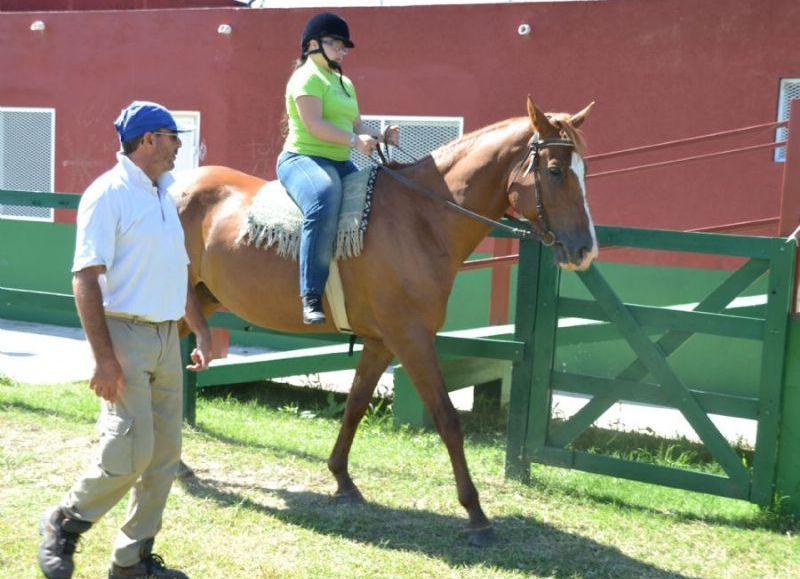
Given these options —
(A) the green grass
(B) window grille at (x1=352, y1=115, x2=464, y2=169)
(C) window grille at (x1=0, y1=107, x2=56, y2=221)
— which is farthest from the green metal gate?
(C) window grille at (x1=0, y1=107, x2=56, y2=221)

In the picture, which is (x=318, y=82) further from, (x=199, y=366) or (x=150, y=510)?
(x=150, y=510)

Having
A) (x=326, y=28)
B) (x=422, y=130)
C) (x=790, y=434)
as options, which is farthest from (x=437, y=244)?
(x=422, y=130)

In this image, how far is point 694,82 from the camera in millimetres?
9281

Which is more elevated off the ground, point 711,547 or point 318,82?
point 318,82

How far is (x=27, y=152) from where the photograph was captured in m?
13.3

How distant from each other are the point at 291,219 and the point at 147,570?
7.21 feet

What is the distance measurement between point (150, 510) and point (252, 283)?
2016 mm

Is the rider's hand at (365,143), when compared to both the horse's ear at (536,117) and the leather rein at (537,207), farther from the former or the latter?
the horse's ear at (536,117)

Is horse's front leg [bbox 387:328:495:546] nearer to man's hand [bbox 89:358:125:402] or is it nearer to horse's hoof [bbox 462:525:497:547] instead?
horse's hoof [bbox 462:525:497:547]

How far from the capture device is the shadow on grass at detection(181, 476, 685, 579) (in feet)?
16.2

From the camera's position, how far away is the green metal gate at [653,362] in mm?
5559

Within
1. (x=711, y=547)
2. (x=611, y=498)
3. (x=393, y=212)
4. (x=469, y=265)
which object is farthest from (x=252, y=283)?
(x=711, y=547)

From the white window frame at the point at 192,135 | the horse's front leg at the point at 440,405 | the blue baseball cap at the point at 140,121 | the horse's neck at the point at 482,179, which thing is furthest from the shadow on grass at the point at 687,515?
the white window frame at the point at 192,135

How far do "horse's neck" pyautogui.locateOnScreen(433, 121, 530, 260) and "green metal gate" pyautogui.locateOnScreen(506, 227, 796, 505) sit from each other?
0.75 metres
